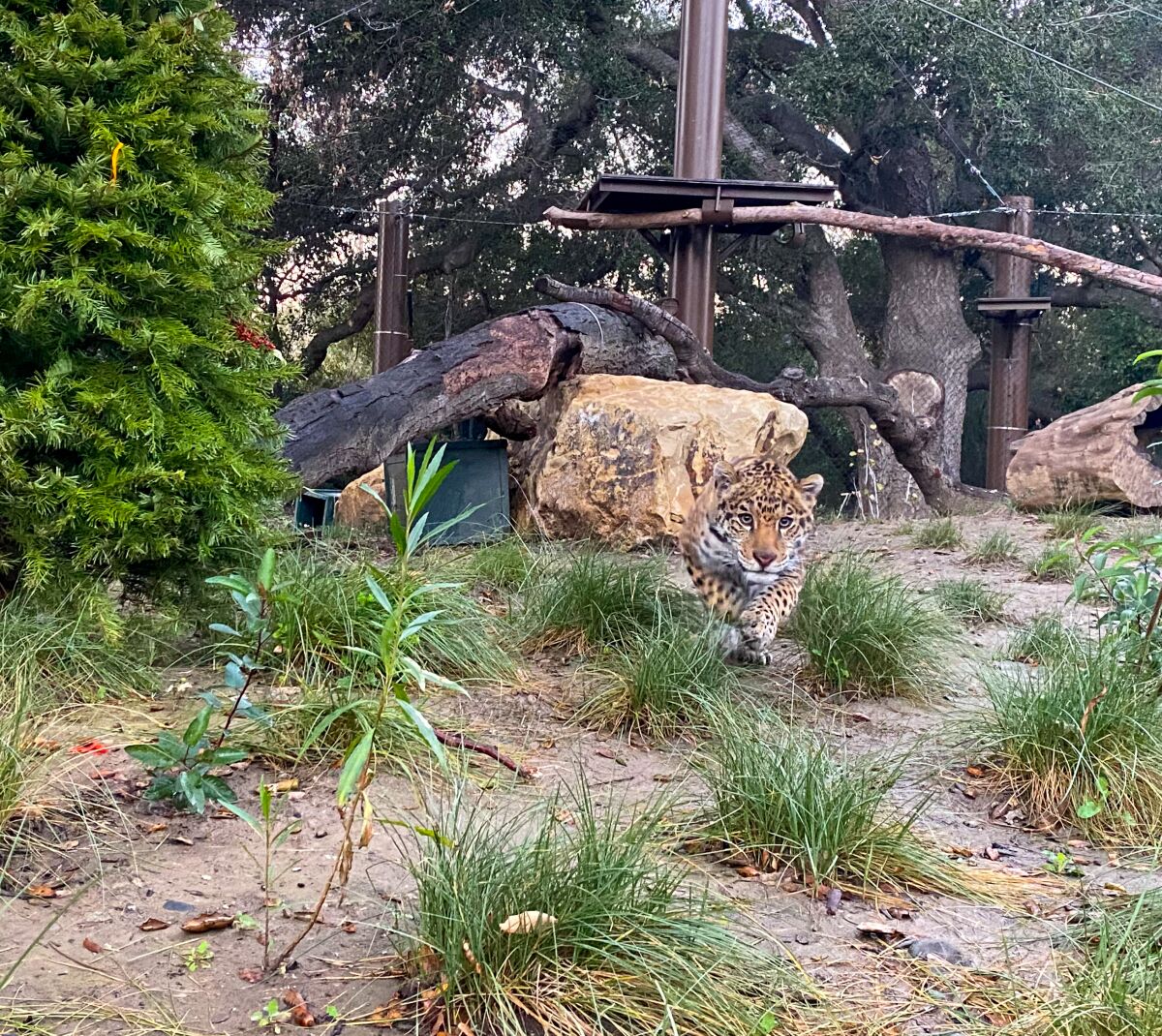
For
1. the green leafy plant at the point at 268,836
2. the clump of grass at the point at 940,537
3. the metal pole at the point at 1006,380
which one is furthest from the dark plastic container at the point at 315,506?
the metal pole at the point at 1006,380

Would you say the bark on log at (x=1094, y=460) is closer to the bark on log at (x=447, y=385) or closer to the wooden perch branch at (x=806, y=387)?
the wooden perch branch at (x=806, y=387)

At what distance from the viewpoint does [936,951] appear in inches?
99.1

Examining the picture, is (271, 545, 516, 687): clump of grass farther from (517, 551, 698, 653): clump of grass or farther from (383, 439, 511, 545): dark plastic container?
(383, 439, 511, 545): dark plastic container

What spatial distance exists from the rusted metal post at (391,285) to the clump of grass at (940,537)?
6.00 m

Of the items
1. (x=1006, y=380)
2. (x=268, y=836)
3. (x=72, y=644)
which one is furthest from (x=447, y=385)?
(x=1006, y=380)

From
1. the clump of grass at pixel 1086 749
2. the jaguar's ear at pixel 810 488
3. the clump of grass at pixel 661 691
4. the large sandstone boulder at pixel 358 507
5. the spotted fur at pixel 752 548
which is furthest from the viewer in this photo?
the large sandstone boulder at pixel 358 507

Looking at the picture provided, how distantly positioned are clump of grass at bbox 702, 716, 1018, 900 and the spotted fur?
1789mm

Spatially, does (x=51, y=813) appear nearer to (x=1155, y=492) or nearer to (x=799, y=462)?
(x=1155, y=492)

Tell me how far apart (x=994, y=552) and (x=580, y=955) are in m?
6.02

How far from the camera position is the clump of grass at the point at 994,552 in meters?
7.50

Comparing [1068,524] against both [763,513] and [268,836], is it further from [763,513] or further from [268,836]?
[268,836]

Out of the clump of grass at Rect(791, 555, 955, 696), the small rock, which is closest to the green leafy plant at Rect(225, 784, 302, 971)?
the small rock

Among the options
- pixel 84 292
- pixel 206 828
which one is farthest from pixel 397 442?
pixel 206 828

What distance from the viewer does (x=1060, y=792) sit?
11.2ft
